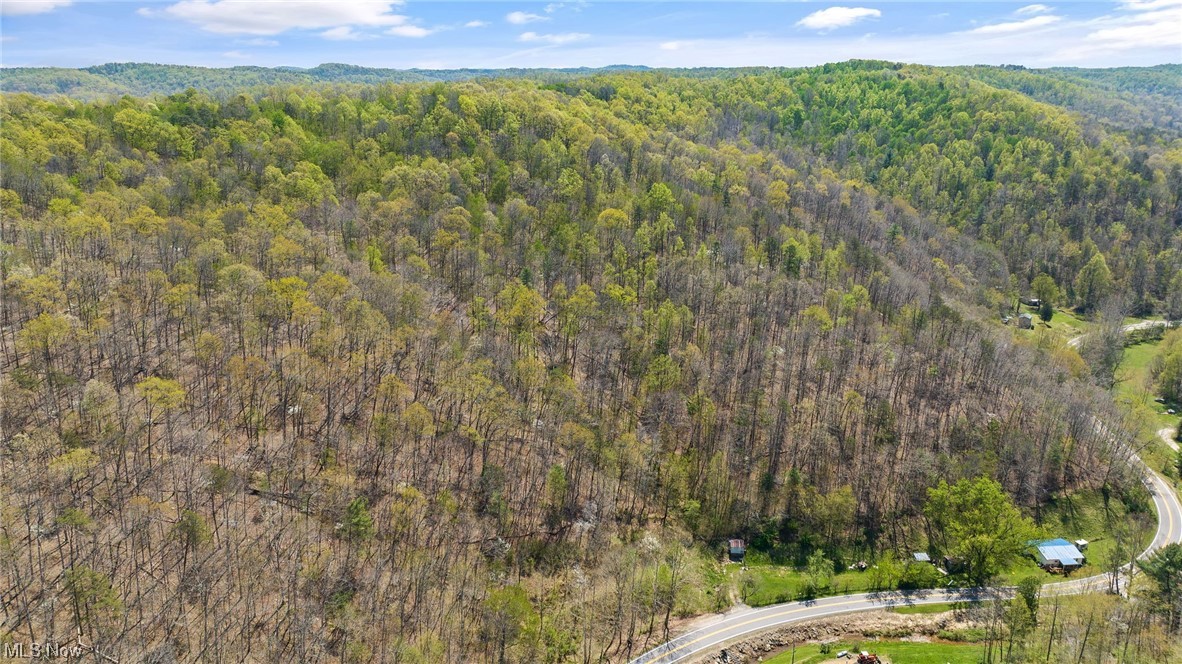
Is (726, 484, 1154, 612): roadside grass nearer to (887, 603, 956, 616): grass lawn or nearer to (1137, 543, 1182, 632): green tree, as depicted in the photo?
(887, 603, 956, 616): grass lawn

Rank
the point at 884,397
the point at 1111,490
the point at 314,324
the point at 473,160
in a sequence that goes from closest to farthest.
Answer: the point at 314,324 → the point at 1111,490 → the point at 884,397 → the point at 473,160

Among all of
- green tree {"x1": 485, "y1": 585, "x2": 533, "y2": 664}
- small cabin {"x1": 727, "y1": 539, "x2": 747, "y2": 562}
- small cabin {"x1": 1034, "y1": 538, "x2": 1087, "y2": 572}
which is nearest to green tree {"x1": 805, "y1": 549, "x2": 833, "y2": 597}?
small cabin {"x1": 727, "y1": 539, "x2": 747, "y2": 562}

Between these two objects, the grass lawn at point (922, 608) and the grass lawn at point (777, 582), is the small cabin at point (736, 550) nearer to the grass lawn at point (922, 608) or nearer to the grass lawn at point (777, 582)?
the grass lawn at point (777, 582)

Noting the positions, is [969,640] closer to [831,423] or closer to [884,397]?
[831,423]

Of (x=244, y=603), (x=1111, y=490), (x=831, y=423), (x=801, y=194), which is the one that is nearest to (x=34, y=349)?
(x=244, y=603)

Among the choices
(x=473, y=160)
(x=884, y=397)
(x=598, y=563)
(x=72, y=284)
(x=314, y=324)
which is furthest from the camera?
(x=473, y=160)
